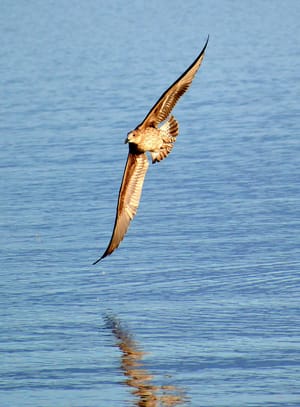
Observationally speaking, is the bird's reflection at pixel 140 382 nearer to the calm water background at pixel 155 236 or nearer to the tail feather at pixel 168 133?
the calm water background at pixel 155 236

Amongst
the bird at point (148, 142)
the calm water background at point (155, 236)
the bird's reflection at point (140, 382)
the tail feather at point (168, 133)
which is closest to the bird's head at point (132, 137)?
the bird at point (148, 142)

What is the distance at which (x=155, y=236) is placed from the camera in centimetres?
1238

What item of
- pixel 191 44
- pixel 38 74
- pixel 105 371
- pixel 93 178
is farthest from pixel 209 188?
pixel 191 44

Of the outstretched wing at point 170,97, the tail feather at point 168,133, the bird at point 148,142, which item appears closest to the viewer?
the outstretched wing at point 170,97

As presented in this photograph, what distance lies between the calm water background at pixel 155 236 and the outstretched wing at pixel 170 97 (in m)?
1.44

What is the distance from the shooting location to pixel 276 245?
11883 millimetres

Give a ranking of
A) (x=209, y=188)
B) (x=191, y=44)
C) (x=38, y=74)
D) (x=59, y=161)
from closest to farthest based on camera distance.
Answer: (x=209, y=188)
(x=59, y=161)
(x=38, y=74)
(x=191, y=44)

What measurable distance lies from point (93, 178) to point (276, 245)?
3.28 meters

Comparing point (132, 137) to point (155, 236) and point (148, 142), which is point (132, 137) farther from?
point (155, 236)

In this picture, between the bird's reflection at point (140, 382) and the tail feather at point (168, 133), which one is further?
the tail feather at point (168, 133)

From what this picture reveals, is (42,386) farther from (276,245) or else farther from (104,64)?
(104,64)

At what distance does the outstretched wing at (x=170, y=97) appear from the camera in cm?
1002

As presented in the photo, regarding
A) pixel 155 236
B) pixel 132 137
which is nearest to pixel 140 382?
pixel 132 137

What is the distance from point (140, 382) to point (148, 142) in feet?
7.44
